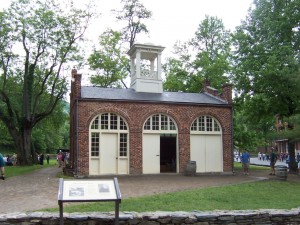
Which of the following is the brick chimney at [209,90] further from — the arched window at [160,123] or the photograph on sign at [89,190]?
the photograph on sign at [89,190]

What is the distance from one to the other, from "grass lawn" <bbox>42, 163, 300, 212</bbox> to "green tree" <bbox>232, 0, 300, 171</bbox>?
785cm

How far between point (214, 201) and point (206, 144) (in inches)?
404

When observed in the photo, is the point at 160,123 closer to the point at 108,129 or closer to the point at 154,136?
the point at 154,136

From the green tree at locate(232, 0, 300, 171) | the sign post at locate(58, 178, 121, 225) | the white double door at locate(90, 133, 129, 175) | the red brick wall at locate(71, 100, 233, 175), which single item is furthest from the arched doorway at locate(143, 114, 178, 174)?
the sign post at locate(58, 178, 121, 225)

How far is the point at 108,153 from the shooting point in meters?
19.6

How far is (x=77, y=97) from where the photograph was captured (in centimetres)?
1914

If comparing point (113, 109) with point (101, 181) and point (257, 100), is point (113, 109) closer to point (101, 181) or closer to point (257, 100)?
point (257, 100)

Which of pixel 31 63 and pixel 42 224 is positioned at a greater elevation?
pixel 31 63

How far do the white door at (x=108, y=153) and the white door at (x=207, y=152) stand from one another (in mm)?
4615

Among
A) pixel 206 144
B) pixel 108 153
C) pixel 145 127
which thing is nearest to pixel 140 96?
pixel 145 127

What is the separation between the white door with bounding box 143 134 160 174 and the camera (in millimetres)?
20203

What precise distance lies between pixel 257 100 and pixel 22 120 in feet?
61.6

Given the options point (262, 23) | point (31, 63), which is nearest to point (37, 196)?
point (262, 23)

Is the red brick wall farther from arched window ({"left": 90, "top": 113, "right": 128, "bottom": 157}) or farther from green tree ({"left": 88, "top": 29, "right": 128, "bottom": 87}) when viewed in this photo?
green tree ({"left": 88, "top": 29, "right": 128, "bottom": 87})
